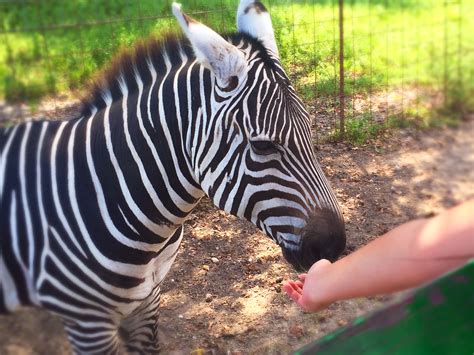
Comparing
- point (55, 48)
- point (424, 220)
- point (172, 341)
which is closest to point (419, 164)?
point (424, 220)

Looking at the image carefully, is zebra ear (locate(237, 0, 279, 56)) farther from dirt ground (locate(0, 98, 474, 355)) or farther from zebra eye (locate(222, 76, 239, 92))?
dirt ground (locate(0, 98, 474, 355))

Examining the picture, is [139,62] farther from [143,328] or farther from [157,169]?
[143,328]

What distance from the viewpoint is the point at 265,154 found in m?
1.50

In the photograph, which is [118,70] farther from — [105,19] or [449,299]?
[449,299]

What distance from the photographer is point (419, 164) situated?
1.46m

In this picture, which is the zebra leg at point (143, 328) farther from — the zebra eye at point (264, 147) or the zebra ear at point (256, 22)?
the zebra ear at point (256, 22)

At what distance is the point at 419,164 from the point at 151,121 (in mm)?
758

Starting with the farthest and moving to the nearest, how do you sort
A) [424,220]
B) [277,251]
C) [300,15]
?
[277,251] < [300,15] < [424,220]

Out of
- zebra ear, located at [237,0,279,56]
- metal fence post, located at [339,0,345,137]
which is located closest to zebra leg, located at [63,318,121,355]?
zebra ear, located at [237,0,279,56]

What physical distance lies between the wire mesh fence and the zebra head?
10.7 inches

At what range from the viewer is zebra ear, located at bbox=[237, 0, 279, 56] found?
162 centimetres

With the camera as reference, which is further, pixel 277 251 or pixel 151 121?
pixel 277 251

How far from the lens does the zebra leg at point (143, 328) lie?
171 centimetres

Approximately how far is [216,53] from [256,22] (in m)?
0.26
